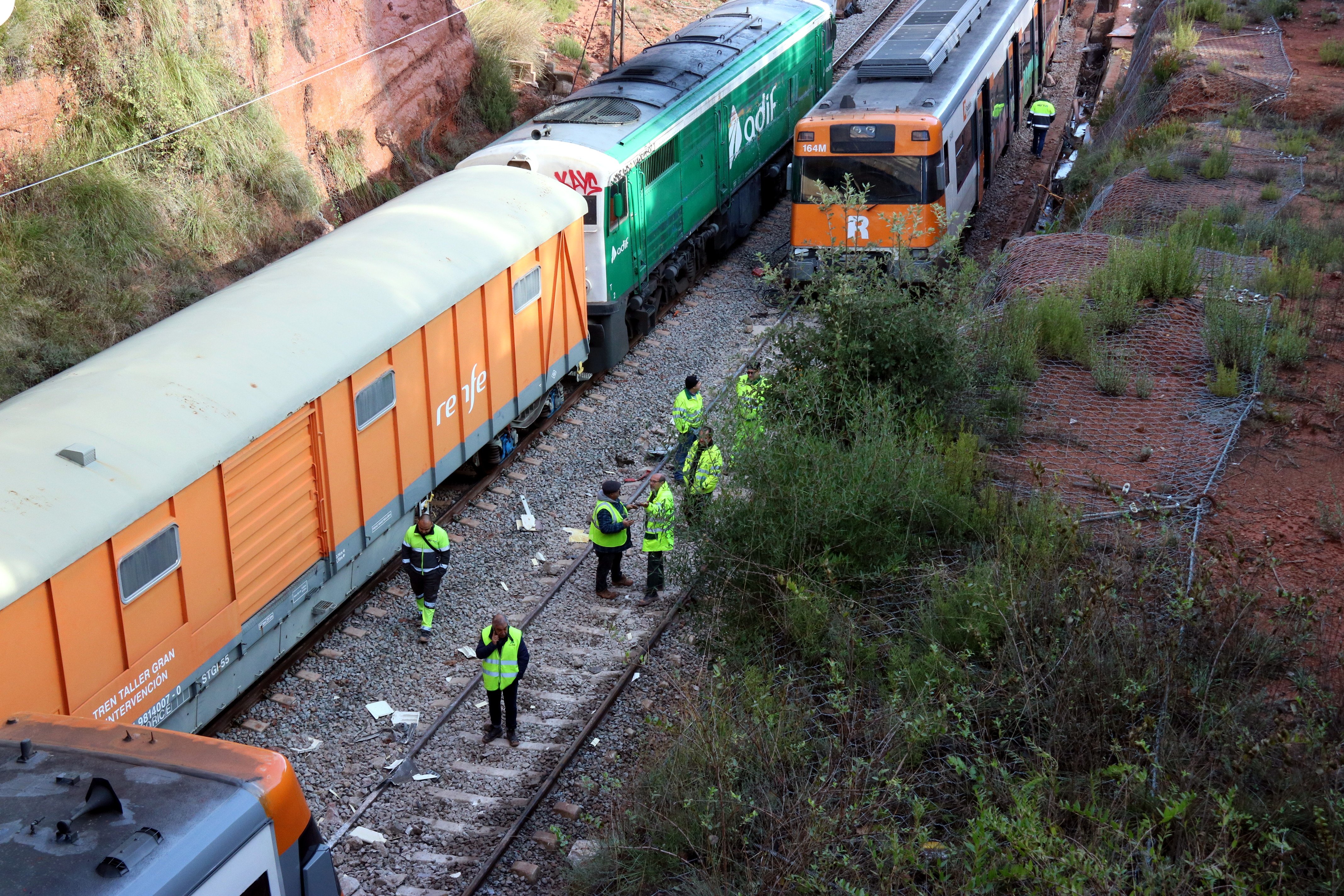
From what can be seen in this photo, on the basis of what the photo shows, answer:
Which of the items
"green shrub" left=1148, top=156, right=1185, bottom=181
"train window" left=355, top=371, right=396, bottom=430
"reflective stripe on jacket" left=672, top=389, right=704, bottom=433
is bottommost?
"reflective stripe on jacket" left=672, top=389, right=704, bottom=433

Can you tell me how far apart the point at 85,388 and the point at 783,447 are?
5.25 metres

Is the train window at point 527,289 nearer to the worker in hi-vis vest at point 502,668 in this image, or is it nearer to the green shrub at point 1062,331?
the worker in hi-vis vest at point 502,668

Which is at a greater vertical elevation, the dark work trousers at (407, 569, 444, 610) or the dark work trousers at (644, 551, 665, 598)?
the dark work trousers at (407, 569, 444, 610)

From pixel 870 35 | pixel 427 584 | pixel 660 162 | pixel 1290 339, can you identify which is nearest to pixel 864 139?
pixel 660 162

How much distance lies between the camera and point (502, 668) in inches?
347

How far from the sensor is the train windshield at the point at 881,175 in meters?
16.0

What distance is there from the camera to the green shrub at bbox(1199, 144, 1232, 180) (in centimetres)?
1802

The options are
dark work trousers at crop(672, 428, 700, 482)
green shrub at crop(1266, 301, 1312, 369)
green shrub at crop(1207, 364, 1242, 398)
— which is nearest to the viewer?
green shrub at crop(1207, 364, 1242, 398)

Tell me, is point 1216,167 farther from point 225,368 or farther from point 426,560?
point 225,368

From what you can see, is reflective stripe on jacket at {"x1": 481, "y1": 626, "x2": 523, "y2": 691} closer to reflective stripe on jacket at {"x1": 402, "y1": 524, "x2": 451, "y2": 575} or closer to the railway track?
reflective stripe on jacket at {"x1": 402, "y1": 524, "x2": 451, "y2": 575}

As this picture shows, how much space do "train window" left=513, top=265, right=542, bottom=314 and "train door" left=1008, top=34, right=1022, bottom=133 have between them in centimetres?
1282

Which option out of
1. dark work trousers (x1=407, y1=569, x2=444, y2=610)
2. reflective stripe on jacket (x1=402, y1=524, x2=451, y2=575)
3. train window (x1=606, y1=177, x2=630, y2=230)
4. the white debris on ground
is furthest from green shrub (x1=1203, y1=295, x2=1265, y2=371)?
dark work trousers (x1=407, y1=569, x2=444, y2=610)

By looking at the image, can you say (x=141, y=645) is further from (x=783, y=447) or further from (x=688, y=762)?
(x=783, y=447)

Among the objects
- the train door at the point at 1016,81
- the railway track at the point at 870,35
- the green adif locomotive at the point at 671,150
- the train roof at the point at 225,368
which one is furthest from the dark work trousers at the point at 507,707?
the railway track at the point at 870,35
